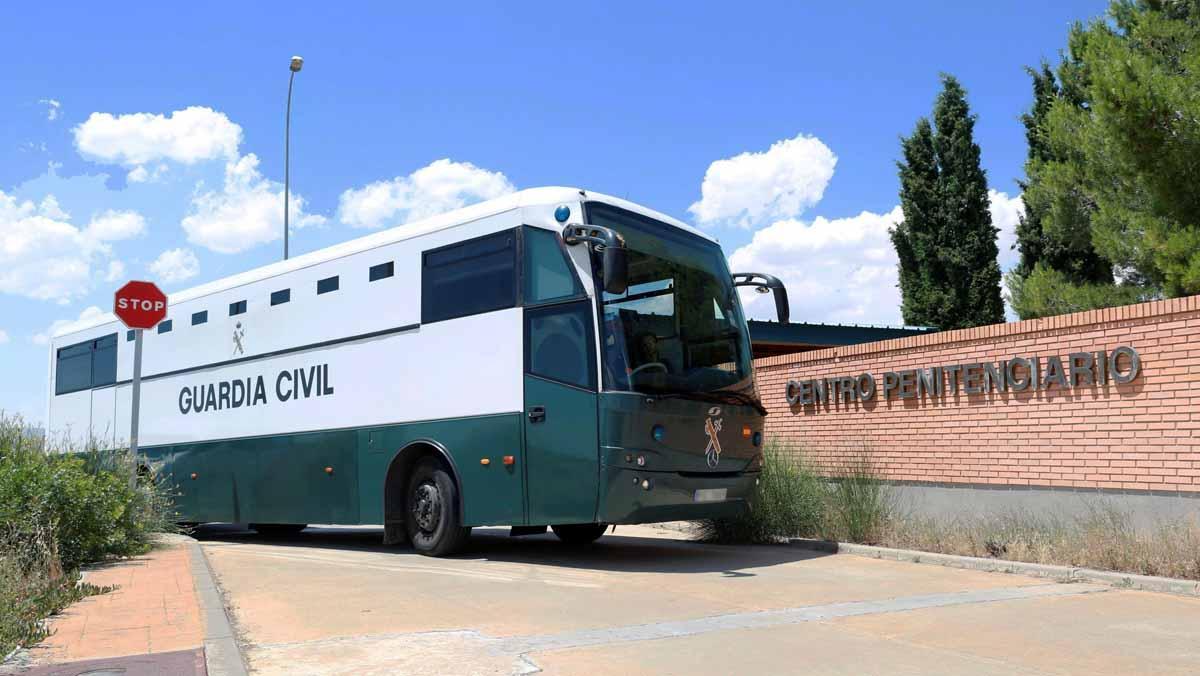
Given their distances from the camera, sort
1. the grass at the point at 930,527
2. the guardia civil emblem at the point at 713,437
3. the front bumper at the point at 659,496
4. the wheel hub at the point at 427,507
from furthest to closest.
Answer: the wheel hub at the point at 427,507, the guardia civil emblem at the point at 713,437, the front bumper at the point at 659,496, the grass at the point at 930,527

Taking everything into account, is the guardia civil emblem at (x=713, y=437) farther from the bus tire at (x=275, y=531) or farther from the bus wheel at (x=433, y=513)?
the bus tire at (x=275, y=531)

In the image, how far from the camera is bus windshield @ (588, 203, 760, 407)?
10.3 metres

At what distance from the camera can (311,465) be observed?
1375cm

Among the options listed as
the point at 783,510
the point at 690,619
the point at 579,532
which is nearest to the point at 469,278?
the point at 579,532

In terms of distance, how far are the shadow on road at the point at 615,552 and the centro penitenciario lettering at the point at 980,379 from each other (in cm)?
304

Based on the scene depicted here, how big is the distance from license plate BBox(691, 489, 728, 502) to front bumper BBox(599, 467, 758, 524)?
0.03 metres

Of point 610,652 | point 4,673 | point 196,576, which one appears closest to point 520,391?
point 196,576

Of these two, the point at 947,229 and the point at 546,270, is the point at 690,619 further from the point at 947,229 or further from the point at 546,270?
the point at 947,229

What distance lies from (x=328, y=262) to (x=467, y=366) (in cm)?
333

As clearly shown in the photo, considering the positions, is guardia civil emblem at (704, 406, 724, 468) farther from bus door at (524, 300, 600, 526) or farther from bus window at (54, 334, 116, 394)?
bus window at (54, 334, 116, 394)

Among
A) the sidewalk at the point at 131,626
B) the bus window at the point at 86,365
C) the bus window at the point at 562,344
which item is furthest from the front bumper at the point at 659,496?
the bus window at the point at 86,365

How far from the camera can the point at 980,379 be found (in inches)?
521

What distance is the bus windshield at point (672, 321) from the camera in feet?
33.7

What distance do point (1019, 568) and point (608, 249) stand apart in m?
4.92
